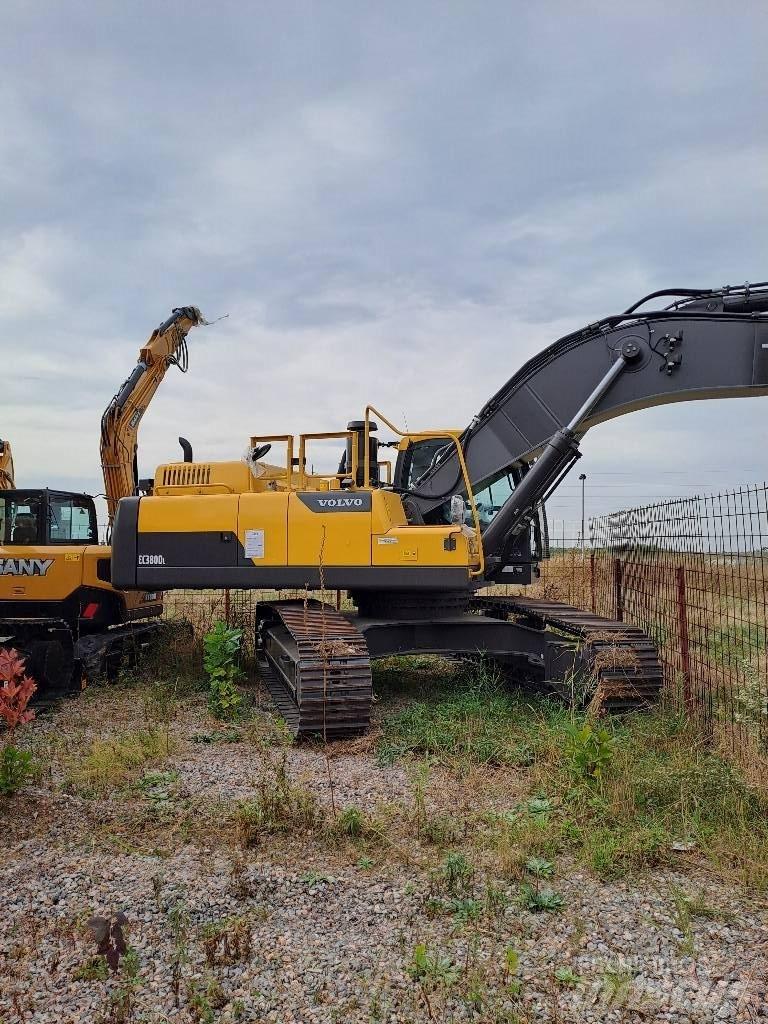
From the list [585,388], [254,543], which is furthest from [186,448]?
[585,388]

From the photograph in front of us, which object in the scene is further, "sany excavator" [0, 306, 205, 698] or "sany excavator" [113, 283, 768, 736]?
"sany excavator" [0, 306, 205, 698]

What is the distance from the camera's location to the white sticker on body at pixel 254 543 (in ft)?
26.2

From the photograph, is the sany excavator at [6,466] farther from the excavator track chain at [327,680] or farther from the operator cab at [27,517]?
the excavator track chain at [327,680]

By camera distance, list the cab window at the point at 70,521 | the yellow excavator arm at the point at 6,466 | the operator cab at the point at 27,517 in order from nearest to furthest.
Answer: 1. the operator cab at the point at 27,517
2. the cab window at the point at 70,521
3. the yellow excavator arm at the point at 6,466

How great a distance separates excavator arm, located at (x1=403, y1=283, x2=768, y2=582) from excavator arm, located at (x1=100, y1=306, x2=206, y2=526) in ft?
16.8

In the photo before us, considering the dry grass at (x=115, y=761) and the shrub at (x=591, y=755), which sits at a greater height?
the shrub at (x=591, y=755)

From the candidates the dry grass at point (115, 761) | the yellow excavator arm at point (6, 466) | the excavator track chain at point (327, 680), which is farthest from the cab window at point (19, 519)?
the excavator track chain at point (327, 680)

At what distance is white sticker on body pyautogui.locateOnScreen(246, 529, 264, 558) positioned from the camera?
798 cm

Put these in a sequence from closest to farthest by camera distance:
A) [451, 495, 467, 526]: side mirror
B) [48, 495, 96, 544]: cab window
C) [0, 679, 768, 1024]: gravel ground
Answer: [0, 679, 768, 1024]: gravel ground < [451, 495, 467, 526]: side mirror < [48, 495, 96, 544]: cab window

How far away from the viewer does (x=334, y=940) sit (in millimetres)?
3521

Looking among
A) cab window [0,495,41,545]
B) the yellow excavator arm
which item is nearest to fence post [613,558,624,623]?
cab window [0,495,41,545]

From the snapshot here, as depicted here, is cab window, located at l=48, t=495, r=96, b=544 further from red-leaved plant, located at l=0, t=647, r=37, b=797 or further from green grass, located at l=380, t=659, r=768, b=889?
green grass, located at l=380, t=659, r=768, b=889

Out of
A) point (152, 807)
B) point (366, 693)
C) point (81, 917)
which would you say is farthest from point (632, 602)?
point (81, 917)

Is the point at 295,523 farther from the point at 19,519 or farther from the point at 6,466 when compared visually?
the point at 6,466
